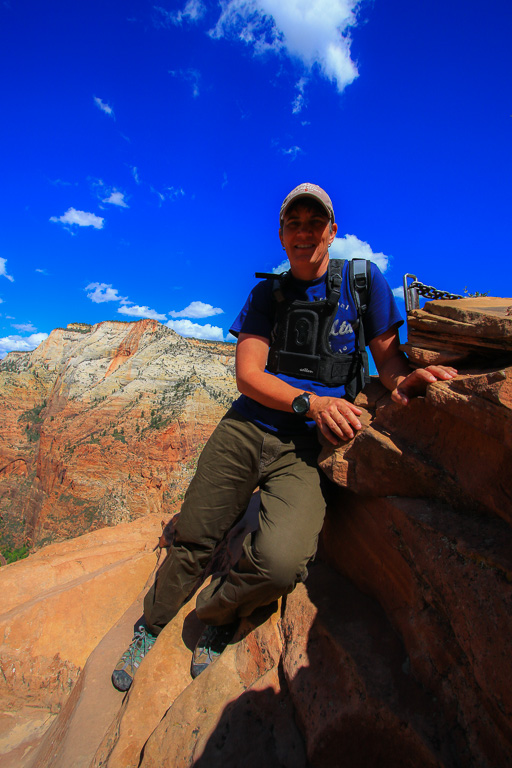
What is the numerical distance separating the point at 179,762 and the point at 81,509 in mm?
27871

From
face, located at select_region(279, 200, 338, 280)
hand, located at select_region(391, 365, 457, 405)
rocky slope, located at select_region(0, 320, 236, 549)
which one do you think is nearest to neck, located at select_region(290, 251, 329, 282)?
face, located at select_region(279, 200, 338, 280)

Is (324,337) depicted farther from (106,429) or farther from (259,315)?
(106,429)

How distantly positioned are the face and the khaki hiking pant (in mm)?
1302

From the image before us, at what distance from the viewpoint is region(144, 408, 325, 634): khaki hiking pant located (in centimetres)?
241

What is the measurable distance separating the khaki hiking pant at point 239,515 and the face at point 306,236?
130 centimetres

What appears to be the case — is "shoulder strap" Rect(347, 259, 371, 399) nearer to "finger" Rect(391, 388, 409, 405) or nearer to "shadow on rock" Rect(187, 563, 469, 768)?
"finger" Rect(391, 388, 409, 405)

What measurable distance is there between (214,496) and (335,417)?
117 centimetres

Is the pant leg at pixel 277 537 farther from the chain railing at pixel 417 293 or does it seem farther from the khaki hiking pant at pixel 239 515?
the chain railing at pixel 417 293

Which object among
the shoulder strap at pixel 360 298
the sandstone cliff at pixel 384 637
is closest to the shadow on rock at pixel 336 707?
the sandstone cliff at pixel 384 637

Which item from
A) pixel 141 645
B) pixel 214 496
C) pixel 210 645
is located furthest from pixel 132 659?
pixel 214 496

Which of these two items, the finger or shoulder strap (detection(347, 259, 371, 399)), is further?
shoulder strap (detection(347, 259, 371, 399))

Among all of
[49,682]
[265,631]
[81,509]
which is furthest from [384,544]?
[81,509]

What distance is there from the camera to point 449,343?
2.24 m

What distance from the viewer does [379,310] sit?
278 cm
